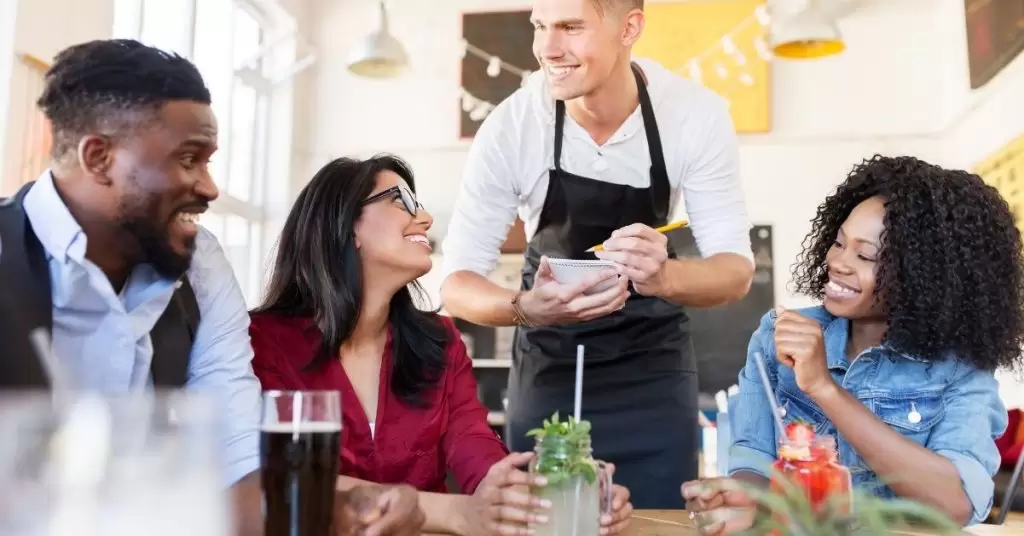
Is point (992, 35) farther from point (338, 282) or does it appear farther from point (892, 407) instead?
point (338, 282)

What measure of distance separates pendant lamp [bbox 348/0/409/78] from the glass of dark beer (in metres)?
4.51

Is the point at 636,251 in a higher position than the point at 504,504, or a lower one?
higher

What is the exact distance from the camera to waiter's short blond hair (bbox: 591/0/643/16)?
7.05 feet

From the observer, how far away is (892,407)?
1.78 metres

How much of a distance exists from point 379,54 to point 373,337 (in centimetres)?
348

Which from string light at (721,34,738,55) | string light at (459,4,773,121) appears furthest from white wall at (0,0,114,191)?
string light at (721,34,738,55)

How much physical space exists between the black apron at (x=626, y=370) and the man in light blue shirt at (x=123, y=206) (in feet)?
3.34

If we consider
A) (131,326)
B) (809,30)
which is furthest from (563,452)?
(809,30)

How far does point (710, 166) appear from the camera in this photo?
2.27 metres

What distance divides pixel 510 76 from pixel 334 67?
1513 mm

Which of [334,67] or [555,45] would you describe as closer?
[555,45]

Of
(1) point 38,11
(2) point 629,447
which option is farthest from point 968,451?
(1) point 38,11

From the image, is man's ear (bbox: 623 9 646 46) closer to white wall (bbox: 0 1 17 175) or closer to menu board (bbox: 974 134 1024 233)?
white wall (bbox: 0 1 17 175)

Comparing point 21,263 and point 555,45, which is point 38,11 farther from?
point 21,263
